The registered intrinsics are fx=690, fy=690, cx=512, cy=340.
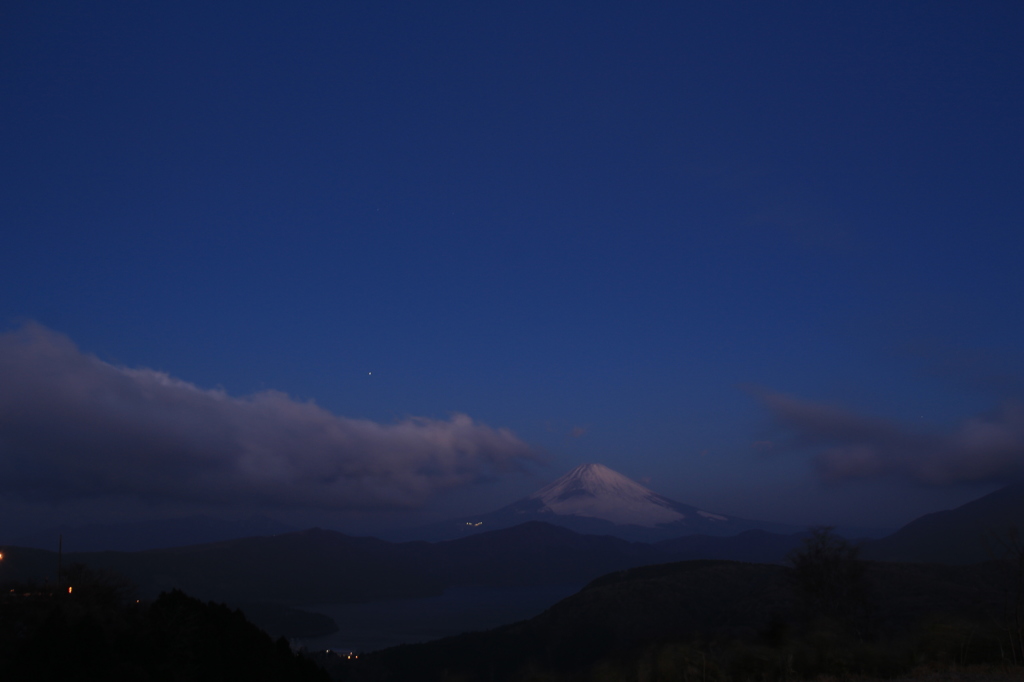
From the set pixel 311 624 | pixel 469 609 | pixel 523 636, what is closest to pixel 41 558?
pixel 311 624

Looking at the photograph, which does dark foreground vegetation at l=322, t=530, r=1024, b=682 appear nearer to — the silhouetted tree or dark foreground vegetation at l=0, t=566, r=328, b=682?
the silhouetted tree

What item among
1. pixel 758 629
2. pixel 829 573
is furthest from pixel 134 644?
pixel 829 573

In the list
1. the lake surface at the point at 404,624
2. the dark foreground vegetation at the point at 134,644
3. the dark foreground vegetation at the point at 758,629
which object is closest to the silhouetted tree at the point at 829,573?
the dark foreground vegetation at the point at 758,629

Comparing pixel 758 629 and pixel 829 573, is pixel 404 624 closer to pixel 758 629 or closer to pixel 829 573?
pixel 758 629

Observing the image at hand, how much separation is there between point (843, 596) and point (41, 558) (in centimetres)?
17561

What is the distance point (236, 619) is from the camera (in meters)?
31.1

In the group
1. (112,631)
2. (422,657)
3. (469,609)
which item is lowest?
(469,609)

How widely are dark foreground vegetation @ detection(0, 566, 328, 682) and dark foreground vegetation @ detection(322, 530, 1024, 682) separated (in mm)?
8618

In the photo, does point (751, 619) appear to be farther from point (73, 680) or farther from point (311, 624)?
point (311, 624)

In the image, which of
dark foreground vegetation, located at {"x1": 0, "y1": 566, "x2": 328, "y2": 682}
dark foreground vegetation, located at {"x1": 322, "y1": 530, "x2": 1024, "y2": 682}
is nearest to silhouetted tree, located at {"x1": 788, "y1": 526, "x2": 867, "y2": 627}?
dark foreground vegetation, located at {"x1": 322, "y1": 530, "x2": 1024, "y2": 682}

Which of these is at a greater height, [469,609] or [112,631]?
[112,631]

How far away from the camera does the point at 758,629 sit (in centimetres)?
3997

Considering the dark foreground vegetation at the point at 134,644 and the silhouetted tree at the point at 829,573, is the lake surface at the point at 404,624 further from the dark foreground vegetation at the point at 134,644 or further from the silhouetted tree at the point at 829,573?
the silhouetted tree at the point at 829,573

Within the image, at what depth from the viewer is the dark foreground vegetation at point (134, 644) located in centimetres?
2189
